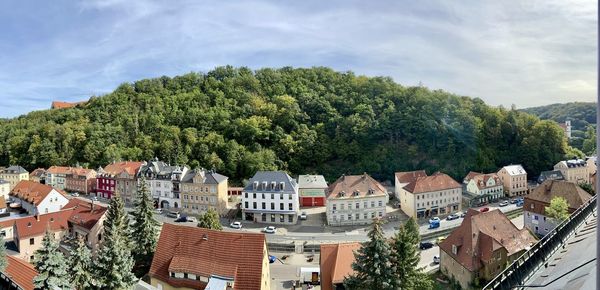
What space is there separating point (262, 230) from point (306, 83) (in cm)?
3338

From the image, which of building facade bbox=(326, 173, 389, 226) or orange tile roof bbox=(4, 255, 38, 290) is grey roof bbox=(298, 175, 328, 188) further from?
orange tile roof bbox=(4, 255, 38, 290)

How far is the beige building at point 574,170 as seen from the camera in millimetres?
31422

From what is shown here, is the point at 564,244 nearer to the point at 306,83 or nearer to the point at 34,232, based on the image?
the point at 34,232

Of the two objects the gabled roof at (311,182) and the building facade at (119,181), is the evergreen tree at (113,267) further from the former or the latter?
the building facade at (119,181)

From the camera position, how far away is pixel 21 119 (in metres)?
55.2

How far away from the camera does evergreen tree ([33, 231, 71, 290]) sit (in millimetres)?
7586

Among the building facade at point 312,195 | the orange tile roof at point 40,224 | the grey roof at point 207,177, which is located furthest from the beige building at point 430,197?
the orange tile roof at point 40,224

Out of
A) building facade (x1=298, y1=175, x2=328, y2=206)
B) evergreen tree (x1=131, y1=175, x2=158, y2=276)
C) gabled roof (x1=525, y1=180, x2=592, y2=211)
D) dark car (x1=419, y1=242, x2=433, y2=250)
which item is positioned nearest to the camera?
evergreen tree (x1=131, y1=175, x2=158, y2=276)

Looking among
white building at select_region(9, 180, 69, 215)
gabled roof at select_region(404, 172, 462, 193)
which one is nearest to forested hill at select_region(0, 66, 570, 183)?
gabled roof at select_region(404, 172, 462, 193)

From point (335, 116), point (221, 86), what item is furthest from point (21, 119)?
point (335, 116)

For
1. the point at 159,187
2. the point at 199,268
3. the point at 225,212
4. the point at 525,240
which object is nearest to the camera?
the point at 199,268

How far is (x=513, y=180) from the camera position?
30.7m

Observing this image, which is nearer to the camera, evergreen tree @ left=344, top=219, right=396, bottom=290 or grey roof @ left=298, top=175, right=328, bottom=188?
evergreen tree @ left=344, top=219, right=396, bottom=290

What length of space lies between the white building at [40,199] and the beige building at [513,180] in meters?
31.6
